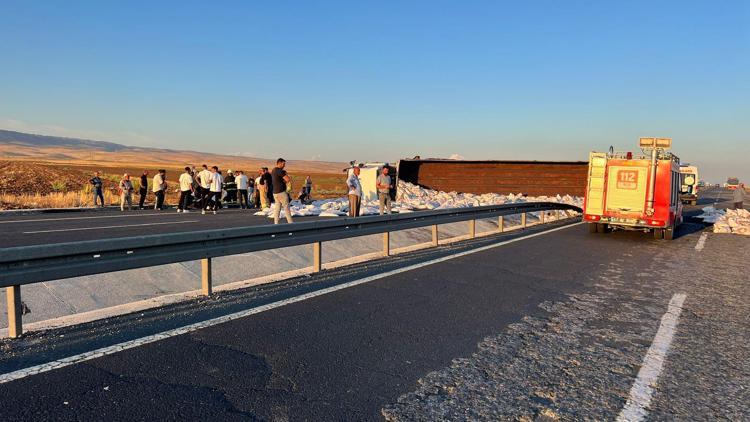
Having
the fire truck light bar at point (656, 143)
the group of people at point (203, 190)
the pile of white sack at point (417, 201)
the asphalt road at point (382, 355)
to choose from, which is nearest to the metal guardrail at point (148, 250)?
the asphalt road at point (382, 355)

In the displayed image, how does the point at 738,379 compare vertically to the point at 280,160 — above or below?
Result: below

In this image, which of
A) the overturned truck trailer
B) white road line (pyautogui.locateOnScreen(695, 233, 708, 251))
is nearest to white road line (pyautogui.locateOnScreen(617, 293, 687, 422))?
white road line (pyautogui.locateOnScreen(695, 233, 708, 251))

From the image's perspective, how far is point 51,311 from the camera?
7027 mm

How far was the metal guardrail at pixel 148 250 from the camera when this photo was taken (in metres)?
4.76

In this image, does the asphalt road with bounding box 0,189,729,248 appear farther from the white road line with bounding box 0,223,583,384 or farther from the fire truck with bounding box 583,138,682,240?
the fire truck with bounding box 583,138,682,240

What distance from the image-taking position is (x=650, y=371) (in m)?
4.20

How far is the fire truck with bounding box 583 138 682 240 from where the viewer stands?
14039 millimetres

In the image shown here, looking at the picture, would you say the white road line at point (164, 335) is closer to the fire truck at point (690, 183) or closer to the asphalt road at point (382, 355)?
the asphalt road at point (382, 355)

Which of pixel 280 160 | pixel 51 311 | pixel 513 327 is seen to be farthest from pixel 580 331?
pixel 280 160

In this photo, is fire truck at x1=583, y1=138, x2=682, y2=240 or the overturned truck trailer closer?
fire truck at x1=583, y1=138, x2=682, y2=240

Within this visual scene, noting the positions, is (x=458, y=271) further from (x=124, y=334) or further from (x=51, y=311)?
(x=51, y=311)

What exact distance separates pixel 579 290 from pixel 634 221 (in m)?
8.07

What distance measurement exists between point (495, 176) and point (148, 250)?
25.1 meters

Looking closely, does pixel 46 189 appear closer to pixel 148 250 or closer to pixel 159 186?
pixel 159 186
